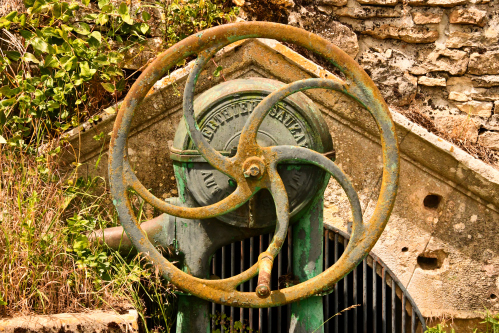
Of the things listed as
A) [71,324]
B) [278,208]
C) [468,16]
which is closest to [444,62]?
[468,16]

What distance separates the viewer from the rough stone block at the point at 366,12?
11.4ft

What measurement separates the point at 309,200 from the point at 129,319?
35.1 inches

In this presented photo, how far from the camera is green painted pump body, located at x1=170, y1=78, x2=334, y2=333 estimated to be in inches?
85.7

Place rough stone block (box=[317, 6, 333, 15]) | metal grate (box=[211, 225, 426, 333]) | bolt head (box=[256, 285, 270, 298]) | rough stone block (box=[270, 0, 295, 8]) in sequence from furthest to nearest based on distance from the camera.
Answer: rough stone block (box=[317, 6, 333, 15]) → rough stone block (box=[270, 0, 295, 8]) → metal grate (box=[211, 225, 426, 333]) → bolt head (box=[256, 285, 270, 298])

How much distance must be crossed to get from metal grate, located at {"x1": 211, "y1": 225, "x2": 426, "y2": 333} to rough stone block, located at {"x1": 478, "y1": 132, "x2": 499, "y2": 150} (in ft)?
3.87

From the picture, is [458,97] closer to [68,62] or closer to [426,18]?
[426,18]

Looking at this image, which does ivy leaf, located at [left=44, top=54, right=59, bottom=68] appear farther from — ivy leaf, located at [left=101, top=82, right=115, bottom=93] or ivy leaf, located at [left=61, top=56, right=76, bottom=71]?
ivy leaf, located at [left=101, top=82, right=115, bottom=93]

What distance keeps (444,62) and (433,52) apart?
0.10m

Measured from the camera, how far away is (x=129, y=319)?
2.16 metres

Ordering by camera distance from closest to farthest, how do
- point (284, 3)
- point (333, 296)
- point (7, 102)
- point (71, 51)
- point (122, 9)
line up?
point (7, 102), point (71, 51), point (122, 9), point (333, 296), point (284, 3)

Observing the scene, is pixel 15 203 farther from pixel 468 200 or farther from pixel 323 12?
pixel 468 200

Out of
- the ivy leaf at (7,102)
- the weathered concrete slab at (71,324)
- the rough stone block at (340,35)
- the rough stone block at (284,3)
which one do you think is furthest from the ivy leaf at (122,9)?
the weathered concrete slab at (71,324)

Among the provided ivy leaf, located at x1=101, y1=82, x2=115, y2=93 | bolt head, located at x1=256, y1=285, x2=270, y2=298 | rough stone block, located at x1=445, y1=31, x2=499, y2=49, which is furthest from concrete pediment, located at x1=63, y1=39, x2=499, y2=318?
bolt head, located at x1=256, y1=285, x2=270, y2=298

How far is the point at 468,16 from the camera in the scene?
3.49m
